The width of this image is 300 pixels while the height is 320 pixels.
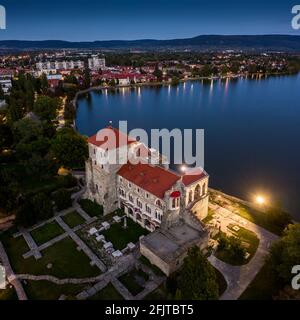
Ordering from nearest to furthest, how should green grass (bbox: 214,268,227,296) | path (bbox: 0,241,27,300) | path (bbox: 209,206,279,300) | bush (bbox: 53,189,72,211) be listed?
path (bbox: 0,241,27,300), green grass (bbox: 214,268,227,296), path (bbox: 209,206,279,300), bush (bbox: 53,189,72,211)

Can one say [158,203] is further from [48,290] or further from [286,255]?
[48,290]

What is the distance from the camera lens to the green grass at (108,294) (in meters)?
31.2

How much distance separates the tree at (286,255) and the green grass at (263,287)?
1214mm

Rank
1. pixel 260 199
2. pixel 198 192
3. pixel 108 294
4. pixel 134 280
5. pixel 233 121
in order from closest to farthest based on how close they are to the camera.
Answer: pixel 108 294
pixel 134 280
pixel 198 192
pixel 260 199
pixel 233 121

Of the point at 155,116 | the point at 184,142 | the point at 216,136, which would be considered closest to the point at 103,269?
the point at 184,142

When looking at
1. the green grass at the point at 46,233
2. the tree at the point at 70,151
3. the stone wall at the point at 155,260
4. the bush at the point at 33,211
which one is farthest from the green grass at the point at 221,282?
the tree at the point at 70,151

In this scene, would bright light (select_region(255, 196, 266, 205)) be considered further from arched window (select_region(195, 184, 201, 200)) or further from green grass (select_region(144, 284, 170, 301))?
green grass (select_region(144, 284, 170, 301))

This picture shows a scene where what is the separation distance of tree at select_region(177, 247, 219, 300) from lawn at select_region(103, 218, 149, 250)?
1319 centimetres

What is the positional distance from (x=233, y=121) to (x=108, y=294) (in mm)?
88374

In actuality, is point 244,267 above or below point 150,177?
below

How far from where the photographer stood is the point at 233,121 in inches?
4183

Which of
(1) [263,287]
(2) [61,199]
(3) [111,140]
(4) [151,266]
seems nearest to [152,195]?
(4) [151,266]

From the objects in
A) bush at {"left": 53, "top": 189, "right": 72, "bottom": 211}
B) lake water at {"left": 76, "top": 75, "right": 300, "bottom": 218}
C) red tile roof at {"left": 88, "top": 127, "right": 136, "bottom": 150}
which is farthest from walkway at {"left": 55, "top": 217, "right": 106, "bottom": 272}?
lake water at {"left": 76, "top": 75, "right": 300, "bottom": 218}

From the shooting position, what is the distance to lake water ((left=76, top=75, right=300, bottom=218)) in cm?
6431
